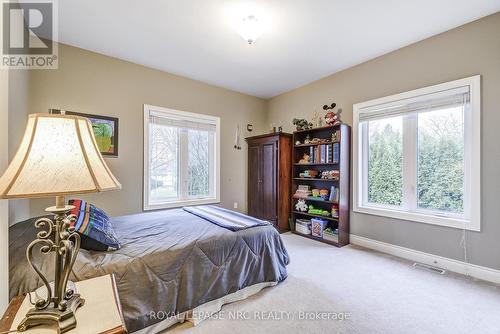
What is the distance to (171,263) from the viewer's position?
164 cm

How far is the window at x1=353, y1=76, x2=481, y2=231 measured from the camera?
2.49 m

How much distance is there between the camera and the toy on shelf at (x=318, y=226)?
3.61 meters

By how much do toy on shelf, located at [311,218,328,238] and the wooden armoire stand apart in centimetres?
53

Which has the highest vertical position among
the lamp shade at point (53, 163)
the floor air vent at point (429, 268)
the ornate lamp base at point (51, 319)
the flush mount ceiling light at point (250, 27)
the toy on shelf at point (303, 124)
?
the flush mount ceiling light at point (250, 27)

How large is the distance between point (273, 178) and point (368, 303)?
2.44m

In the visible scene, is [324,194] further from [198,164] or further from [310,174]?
[198,164]

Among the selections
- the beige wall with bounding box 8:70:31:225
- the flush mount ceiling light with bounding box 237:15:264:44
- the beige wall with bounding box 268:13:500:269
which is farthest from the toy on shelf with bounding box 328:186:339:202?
the beige wall with bounding box 8:70:31:225

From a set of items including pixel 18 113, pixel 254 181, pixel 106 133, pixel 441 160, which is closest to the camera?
pixel 18 113

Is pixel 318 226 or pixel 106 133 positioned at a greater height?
pixel 106 133

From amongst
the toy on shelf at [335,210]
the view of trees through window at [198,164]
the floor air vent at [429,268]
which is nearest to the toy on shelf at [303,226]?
the toy on shelf at [335,210]

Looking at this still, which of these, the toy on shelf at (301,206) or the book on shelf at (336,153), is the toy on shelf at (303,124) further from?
the toy on shelf at (301,206)

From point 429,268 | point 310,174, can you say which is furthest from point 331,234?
point 429,268

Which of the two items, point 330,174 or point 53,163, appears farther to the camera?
point 330,174

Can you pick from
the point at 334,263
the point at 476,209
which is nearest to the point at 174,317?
the point at 334,263
